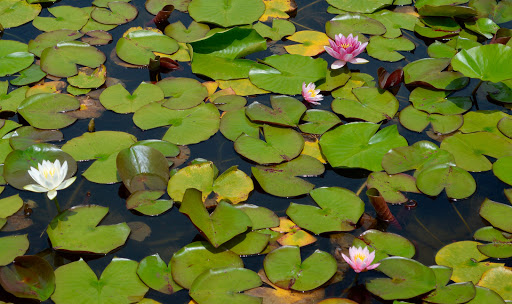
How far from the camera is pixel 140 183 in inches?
112

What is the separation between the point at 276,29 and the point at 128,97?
1414 millimetres

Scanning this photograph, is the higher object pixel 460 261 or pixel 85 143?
pixel 85 143

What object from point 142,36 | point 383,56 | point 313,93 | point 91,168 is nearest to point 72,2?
point 142,36

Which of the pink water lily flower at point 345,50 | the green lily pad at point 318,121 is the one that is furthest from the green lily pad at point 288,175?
the pink water lily flower at point 345,50

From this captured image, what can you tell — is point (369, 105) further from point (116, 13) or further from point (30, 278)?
point (30, 278)

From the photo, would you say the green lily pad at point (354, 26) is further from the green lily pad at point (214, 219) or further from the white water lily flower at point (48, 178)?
the white water lily flower at point (48, 178)

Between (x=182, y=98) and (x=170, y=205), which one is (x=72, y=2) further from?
(x=170, y=205)

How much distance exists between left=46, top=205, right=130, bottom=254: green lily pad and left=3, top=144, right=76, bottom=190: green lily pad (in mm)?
317

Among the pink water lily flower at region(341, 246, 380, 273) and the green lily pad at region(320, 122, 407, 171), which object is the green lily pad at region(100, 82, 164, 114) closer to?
the green lily pad at region(320, 122, 407, 171)

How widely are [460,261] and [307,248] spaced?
0.78 metres

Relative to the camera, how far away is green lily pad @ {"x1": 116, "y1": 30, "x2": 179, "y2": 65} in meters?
3.81

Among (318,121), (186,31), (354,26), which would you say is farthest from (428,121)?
(186,31)

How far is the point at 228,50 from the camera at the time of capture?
3.86 metres

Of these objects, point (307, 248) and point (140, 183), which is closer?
point (307, 248)
